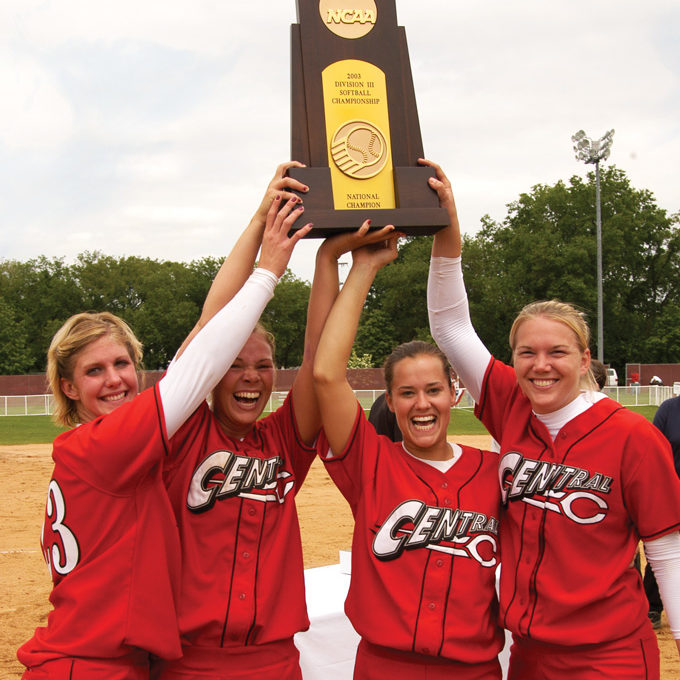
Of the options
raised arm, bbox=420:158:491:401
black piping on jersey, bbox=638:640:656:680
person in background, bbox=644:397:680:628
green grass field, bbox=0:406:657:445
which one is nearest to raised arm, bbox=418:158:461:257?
raised arm, bbox=420:158:491:401

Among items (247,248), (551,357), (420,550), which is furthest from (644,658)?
(247,248)

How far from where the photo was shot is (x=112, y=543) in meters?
2.12

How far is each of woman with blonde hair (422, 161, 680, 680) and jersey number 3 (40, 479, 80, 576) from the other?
1353mm

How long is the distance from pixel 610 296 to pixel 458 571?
4446 cm

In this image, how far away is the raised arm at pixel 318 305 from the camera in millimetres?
2475

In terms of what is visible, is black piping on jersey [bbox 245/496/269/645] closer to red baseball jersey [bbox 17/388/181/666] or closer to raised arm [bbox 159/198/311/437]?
red baseball jersey [bbox 17/388/181/666]

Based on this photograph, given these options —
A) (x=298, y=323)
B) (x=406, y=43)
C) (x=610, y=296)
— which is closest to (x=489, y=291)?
(x=610, y=296)

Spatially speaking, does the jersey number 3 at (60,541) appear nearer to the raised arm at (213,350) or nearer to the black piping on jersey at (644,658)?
the raised arm at (213,350)

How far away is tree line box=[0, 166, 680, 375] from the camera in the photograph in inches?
1702

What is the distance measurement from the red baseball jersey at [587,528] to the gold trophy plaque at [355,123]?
92 cm

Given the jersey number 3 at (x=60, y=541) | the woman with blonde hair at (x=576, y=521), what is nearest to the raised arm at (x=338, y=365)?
the woman with blonde hair at (x=576, y=521)

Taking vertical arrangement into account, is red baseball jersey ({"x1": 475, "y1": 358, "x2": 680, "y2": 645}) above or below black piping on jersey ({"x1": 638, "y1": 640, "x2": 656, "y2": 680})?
above

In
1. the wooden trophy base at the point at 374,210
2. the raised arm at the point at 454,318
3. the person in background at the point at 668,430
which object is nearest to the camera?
the wooden trophy base at the point at 374,210

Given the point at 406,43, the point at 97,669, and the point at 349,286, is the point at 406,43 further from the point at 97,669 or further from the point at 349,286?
the point at 97,669
